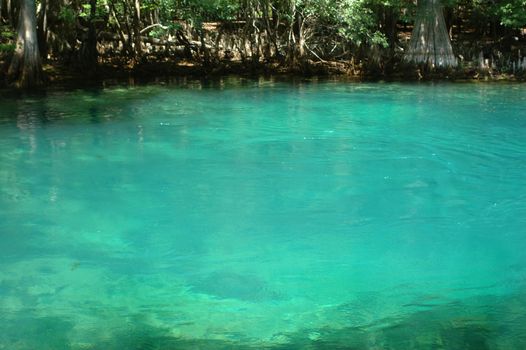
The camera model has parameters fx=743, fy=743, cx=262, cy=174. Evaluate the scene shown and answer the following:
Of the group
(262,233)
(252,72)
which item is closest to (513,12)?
(252,72)

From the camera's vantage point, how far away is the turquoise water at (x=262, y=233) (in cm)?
534

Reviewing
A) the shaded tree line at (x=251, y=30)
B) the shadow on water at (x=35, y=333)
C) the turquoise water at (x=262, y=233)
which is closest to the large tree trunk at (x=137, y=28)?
the shaded tree line at (x=251, y=30)

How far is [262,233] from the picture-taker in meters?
7.35

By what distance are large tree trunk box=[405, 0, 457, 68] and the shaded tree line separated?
3cm

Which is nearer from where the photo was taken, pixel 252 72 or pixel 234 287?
pixel 234 287

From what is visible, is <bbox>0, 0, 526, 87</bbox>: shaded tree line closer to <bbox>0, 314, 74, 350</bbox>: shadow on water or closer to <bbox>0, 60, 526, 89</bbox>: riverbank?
<bbox>0, 60, 526, 89</bbox>: riverbank

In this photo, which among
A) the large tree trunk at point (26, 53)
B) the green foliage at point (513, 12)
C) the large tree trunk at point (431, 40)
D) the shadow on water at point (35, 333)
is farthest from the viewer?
the large tree trunk at point (431, 40)

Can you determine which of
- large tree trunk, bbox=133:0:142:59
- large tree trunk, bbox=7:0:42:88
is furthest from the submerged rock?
large tree trunk, bbox=133:0:142:59

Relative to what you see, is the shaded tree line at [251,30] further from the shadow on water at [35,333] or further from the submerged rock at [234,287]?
the shadow on water at [35,333]

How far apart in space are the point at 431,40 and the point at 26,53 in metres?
11.0

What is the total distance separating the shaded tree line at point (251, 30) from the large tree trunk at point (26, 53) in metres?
1.20

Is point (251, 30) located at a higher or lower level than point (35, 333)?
higher

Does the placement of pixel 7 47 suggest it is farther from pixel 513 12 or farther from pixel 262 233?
pixel 513 12

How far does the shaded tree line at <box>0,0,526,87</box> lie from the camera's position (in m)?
20.9
